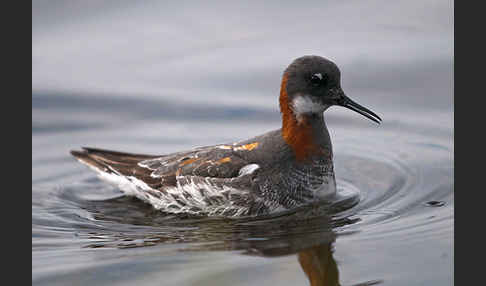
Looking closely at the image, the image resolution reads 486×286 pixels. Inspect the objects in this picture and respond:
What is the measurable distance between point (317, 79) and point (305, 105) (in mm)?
310

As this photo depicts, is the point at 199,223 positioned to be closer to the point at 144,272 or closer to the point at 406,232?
the point at 144,272

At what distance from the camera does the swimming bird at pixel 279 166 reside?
742cm

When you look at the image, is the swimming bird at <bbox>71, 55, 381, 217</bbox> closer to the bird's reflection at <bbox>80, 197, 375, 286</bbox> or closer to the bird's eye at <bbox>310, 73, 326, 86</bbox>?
the bird's eye at <bbox>310, 73, 326, 86</bbox>

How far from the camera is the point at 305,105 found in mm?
7496

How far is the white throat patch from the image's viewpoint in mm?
7469

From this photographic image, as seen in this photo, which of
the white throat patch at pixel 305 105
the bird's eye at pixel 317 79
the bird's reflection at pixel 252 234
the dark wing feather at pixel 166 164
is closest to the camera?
the bird's reflection at pixel 252 234

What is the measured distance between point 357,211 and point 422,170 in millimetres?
1362

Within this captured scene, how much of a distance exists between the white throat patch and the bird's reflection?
102cm

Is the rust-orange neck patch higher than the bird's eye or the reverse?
the reverse

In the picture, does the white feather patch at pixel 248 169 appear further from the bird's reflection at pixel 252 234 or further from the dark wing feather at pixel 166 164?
the bird's reflection at pixel 252 234

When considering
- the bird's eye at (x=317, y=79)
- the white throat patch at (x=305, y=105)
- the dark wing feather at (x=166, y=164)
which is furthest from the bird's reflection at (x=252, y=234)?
the bird's eye at (x=317, y=79)

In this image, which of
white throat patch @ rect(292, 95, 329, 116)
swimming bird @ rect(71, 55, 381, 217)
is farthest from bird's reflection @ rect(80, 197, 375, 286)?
white throat patch @ rect(292, 95, 329, 116)

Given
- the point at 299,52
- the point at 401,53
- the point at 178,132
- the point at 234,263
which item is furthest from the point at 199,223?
the point at 401,53

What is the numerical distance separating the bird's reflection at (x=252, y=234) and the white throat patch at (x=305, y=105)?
1.02 meters
